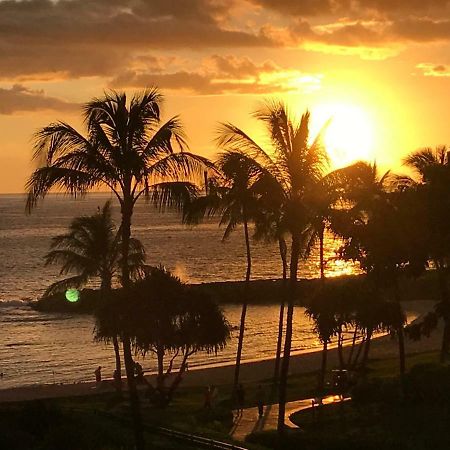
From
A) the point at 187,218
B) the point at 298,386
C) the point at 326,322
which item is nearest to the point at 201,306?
the point at 326,322

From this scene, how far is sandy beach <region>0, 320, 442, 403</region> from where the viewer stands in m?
47.7

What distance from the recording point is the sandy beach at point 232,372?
47.7 meters

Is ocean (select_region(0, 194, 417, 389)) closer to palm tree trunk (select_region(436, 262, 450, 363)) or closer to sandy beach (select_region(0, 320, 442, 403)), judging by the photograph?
sandy beach (select_region(0, 320, 442, 403))

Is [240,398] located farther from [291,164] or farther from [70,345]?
[70,345]

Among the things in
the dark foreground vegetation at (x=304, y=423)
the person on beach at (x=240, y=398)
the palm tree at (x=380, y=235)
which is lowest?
the person on beach at (x=240, y=398)

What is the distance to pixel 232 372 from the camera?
176ft

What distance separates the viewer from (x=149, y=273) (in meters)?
33.8

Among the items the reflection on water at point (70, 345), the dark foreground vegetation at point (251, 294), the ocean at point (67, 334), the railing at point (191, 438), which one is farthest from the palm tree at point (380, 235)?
the dark foreground vegetation at point (251, 294)

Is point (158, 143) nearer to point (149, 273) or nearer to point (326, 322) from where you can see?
point (149, 273)

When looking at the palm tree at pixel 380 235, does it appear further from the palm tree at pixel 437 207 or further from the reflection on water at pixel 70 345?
the reflection on water at pixel 70 345

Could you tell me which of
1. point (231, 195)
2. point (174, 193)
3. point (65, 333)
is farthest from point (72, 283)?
point (65, 333)

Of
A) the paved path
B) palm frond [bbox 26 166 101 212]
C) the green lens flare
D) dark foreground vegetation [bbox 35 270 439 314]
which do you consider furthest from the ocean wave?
palm frond [bbox 26 166 101 212]

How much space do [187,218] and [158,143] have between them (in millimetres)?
2011

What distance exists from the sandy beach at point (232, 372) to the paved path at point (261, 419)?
1609 centimetres
